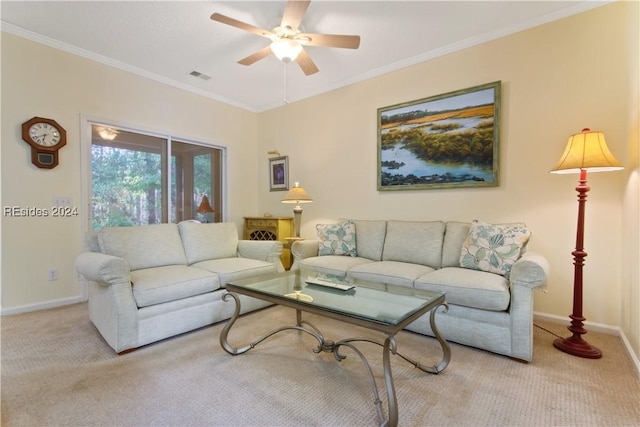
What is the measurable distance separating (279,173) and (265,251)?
1.84 metres

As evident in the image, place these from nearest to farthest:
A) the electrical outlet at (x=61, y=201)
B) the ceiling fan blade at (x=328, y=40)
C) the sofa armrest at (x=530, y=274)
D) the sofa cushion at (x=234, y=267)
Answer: the sofa armrest at (x=530, y=274)
the ceiling fan blade at (x=328, y=40)
the sofa cushion at (x=234, y=267)
the electrical outlet at (x=61, y=201)

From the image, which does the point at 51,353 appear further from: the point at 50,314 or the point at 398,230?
the point at 398,230

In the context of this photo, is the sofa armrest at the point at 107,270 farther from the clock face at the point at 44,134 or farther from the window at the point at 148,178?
the clock face at the point at 44,134

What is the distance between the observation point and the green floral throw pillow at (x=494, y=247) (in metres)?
2.36

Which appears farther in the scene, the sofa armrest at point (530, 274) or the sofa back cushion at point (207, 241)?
the sofa back cushion at point (207, 241)

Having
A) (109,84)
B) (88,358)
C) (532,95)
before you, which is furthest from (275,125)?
(88,358)

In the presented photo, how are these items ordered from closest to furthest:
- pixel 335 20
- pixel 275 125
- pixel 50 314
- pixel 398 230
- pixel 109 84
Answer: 1. pixel 335 20
2. pixel 50 314
3. pixel 398 230
4. pixel 109 84
5. pixel 275 125

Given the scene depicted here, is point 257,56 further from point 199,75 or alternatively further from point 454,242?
point 454,242

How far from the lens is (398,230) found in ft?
10.6

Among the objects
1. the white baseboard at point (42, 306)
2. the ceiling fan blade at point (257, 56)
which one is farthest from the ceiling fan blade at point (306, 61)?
the white baseboard at point (42, 306)

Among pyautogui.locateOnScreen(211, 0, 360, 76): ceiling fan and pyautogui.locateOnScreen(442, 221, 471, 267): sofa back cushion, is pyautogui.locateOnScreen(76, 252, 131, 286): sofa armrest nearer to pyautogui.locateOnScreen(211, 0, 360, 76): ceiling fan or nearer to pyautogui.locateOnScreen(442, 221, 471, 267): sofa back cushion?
pyautogui.locateOnScreen(211, 0, 360, 76): ceiling fan

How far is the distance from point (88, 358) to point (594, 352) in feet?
11.4

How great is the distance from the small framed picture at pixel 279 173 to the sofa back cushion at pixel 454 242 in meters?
2.61

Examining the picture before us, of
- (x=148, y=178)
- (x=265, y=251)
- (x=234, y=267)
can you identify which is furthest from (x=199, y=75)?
(x=234, y=267)
